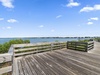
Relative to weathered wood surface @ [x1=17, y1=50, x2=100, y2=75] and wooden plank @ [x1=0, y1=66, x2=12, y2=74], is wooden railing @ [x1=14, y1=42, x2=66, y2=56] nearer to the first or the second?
weathered wood surface @ [x1=17, y1=50, x2=100, y2=75]

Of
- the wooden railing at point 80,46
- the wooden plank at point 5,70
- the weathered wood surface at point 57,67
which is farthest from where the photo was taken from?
the wooden railing at point 80,46

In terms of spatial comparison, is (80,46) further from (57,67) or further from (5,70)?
(5,70)

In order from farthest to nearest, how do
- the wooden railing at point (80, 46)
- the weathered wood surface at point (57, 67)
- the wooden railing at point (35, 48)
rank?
the wooden railing at point (80, 46) → the wooden railing at point (35, 48) → the weathered wood surface at point (57, 67)

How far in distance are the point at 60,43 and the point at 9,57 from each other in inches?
363

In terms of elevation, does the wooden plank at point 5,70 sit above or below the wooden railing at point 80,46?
above

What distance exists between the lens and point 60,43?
11156mm

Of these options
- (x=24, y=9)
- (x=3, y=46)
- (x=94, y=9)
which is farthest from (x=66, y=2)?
(x=3, y=46)

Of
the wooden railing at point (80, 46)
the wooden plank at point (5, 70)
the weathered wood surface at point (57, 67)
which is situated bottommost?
the weathered wood surface at point (57, 67)

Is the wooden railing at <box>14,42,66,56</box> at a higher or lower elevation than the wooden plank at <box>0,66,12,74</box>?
lower

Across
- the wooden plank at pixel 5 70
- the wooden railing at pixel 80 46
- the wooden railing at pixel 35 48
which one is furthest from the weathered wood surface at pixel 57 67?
the wooden railing at pixel 80 46

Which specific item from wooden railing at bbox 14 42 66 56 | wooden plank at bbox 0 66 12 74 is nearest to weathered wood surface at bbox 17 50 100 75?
wooden railing at bbox 14 42 66 56

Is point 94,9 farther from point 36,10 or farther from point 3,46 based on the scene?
point 3,46

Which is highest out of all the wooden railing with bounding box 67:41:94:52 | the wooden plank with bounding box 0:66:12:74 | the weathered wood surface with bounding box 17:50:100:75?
the wooden plank with bounding box 0:66:12:74

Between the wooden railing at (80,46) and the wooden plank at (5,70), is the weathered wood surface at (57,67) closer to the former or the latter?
the wooden plank at (5,70)
